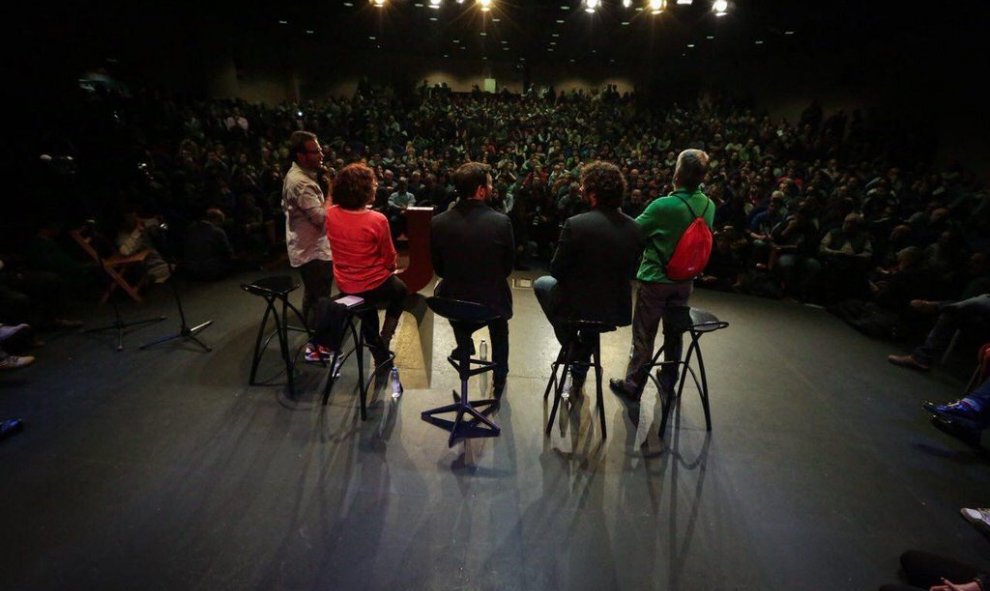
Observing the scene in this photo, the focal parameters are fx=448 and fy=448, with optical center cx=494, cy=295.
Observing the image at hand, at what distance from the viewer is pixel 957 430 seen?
115 inches

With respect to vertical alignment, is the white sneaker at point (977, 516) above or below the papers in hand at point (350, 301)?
below

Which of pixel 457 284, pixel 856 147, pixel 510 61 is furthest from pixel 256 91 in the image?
pixel 856 147

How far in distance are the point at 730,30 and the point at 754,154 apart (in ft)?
14.7

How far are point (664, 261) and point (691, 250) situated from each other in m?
0.16

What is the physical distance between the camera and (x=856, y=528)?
214 cm

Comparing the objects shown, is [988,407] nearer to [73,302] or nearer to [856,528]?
[856,528]

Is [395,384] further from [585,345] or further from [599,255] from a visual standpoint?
[599,255]

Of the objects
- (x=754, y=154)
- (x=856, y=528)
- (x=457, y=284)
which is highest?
(x=754, y=154)

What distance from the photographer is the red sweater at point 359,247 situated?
9.07 ft

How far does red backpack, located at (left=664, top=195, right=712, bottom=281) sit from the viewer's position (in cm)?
257

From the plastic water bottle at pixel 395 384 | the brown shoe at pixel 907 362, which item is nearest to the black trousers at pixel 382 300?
the plastic water bottle at pixel 395 384

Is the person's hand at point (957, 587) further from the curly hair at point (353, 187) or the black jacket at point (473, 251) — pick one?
the curly hair at point (353, 187)

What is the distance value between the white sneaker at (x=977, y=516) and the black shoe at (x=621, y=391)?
5.48 feet

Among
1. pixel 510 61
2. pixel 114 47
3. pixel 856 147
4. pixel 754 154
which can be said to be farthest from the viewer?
pixel 510 61
